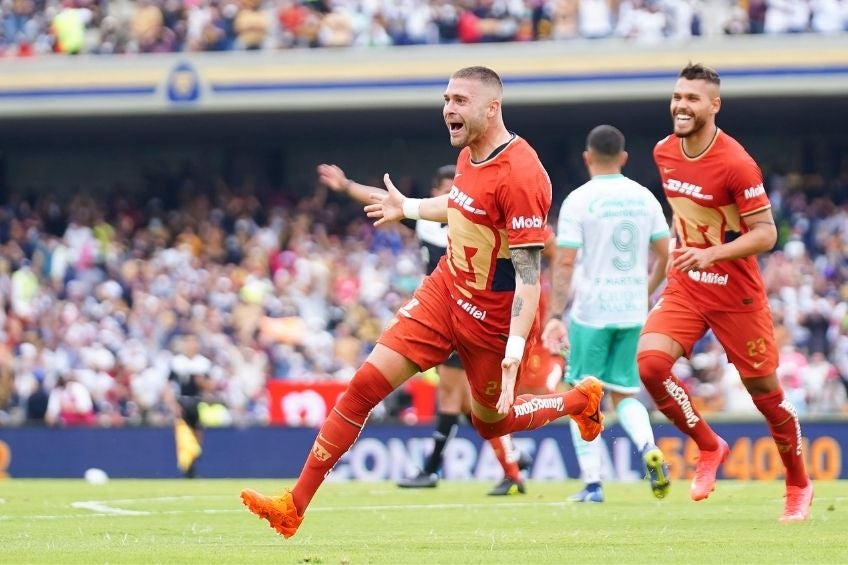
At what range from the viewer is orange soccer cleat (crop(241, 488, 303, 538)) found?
28.1 feet

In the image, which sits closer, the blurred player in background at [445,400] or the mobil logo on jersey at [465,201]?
the mobil logo on jersey at [465,201]

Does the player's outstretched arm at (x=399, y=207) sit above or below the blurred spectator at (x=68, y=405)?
above

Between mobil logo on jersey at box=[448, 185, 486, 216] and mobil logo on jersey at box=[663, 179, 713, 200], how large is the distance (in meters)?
1.79

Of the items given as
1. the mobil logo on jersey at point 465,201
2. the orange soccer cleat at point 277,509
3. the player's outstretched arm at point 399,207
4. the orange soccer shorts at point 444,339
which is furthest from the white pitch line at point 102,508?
the mobil logo on jersey at point 465,201

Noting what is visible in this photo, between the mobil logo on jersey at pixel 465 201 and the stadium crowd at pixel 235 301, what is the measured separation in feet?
44.4

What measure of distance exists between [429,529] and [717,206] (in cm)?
255

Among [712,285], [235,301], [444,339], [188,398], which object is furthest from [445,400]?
[235,301]

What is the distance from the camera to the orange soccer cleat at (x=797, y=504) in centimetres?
1016

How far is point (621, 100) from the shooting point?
29984 millimetres

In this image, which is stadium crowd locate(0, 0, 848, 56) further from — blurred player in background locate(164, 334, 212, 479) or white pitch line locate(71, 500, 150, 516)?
white pitch line locate(71, 500, 150, 516)

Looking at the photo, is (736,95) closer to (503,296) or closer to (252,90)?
(252,90)

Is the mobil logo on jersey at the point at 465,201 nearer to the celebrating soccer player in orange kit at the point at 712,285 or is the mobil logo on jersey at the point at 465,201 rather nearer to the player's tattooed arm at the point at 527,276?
the player's tattooed arm at the point at 527,276

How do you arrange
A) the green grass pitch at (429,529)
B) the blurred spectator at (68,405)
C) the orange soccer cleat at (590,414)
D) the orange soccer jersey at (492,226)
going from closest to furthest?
the green grass pitch at (429,529) → the orange soccer jersey at (492,226) → the orange soccer cleat at (590,414) → the blurred spectator at (68,405)

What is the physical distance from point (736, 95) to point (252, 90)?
8558 millimetres
